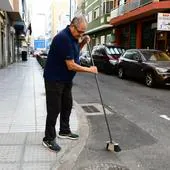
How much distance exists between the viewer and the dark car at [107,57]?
21641mm

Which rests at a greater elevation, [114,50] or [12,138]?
[114,50]


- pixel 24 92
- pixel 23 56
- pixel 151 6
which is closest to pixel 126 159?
pixel 24 92

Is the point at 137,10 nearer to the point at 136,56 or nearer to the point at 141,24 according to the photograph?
the point at 141,24

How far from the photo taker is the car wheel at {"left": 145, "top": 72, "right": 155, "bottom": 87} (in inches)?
580

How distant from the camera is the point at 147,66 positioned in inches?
603

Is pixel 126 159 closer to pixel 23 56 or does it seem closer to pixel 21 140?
pixel 21 140

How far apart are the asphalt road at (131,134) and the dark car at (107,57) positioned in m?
10.3

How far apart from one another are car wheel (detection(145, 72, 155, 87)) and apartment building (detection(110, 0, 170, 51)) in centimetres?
747

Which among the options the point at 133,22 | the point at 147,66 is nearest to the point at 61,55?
the point at 147,66

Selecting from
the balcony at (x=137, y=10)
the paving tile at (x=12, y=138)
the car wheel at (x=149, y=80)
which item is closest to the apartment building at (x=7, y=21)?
the car wheel at (x=149, y=80)

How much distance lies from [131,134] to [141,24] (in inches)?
955

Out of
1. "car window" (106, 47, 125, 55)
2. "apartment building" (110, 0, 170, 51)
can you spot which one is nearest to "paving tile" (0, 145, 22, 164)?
"car window" (106, 47, 125, 55)

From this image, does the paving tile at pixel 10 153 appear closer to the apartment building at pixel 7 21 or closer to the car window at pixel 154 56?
the car window at pixel 154 56

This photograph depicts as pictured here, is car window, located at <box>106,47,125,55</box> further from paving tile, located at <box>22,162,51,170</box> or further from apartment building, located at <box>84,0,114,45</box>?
paving tile, located at <box>22,162,51,170</box>
